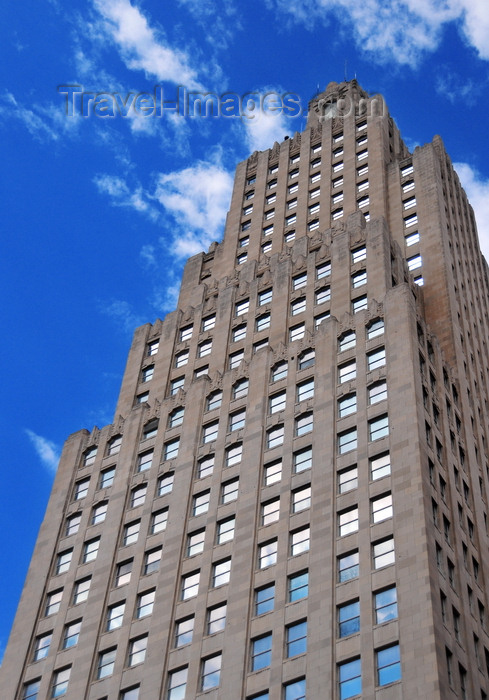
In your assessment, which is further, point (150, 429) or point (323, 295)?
point (323, 295)

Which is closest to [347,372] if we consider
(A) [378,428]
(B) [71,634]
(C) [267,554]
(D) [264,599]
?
(A) [378,428]

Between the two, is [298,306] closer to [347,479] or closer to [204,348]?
[204,348]

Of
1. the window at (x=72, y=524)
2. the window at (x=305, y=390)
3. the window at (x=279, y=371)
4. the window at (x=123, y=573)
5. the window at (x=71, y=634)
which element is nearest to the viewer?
the window at (x=71, y=634)

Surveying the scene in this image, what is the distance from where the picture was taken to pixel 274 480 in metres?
63.0

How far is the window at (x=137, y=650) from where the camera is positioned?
2294 inches

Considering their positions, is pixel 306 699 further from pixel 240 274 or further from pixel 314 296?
pixel 240 274

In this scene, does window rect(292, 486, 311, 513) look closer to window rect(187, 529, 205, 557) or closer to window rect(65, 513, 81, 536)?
window rect(187, 529, 205, 557)

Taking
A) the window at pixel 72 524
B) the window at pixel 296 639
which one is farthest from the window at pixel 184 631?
the window at pixel 72 524

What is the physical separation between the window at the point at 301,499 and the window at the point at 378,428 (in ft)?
15.6

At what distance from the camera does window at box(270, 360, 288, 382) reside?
2778 inches

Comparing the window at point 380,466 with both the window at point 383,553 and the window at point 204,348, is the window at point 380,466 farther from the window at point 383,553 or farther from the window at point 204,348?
the window at point 204,348

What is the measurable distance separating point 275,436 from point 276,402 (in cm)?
318

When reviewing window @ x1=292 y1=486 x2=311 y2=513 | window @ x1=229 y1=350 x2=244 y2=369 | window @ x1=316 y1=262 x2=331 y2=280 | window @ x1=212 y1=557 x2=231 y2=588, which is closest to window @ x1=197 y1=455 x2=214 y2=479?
window @ x1=292 y1=486 x2=311 y2=513

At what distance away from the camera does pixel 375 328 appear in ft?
228
